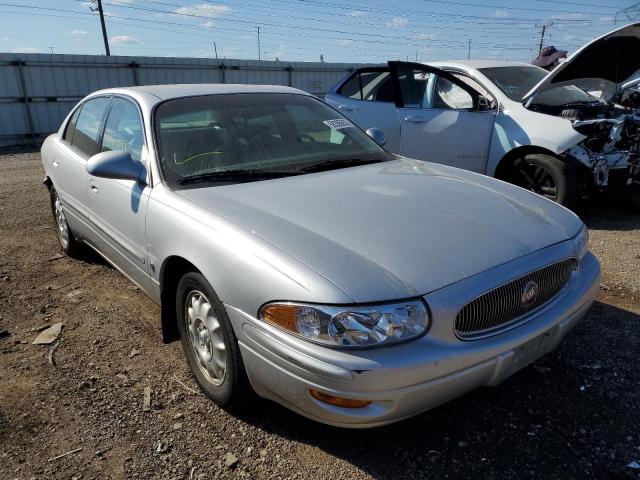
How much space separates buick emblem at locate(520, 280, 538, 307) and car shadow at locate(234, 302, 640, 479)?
607mm


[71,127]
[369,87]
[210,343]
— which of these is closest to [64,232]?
[71,127]

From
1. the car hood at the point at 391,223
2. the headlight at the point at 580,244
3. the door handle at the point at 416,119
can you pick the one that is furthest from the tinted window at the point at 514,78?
the headlight at the point at 580,244

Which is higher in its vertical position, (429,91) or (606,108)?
(429,91)

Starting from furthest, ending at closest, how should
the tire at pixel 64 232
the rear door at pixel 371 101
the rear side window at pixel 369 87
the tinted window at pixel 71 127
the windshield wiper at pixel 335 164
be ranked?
the rear side window at pixel 369 87
the rear door at pixel 371 101
the tire at pixel 64 232
the tinted window at pixel 71 127
the windshield wiper at pixel 335 164

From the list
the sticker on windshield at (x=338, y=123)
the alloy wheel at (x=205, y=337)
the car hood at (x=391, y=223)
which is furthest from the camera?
the sticker on windshield at (x=338, y=123)

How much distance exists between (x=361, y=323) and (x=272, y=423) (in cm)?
91

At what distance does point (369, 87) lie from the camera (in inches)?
262

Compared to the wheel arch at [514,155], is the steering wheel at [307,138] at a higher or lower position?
higher

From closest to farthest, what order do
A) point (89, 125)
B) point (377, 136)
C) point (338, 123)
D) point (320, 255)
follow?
point (320, 255)
point (338, 123)
point (377, 136)
point (89, 125)

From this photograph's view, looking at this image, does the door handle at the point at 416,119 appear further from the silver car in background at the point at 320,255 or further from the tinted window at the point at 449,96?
the silver car in background at the point at 320,255

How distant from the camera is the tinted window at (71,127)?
446 centimetres

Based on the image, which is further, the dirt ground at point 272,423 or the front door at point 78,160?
the front door at point 78,160

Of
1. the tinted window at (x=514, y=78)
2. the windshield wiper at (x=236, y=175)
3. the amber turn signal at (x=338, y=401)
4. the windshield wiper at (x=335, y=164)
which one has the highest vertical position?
the tinted window at (x=514, y=78)

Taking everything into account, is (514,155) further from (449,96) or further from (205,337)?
(205,337)
